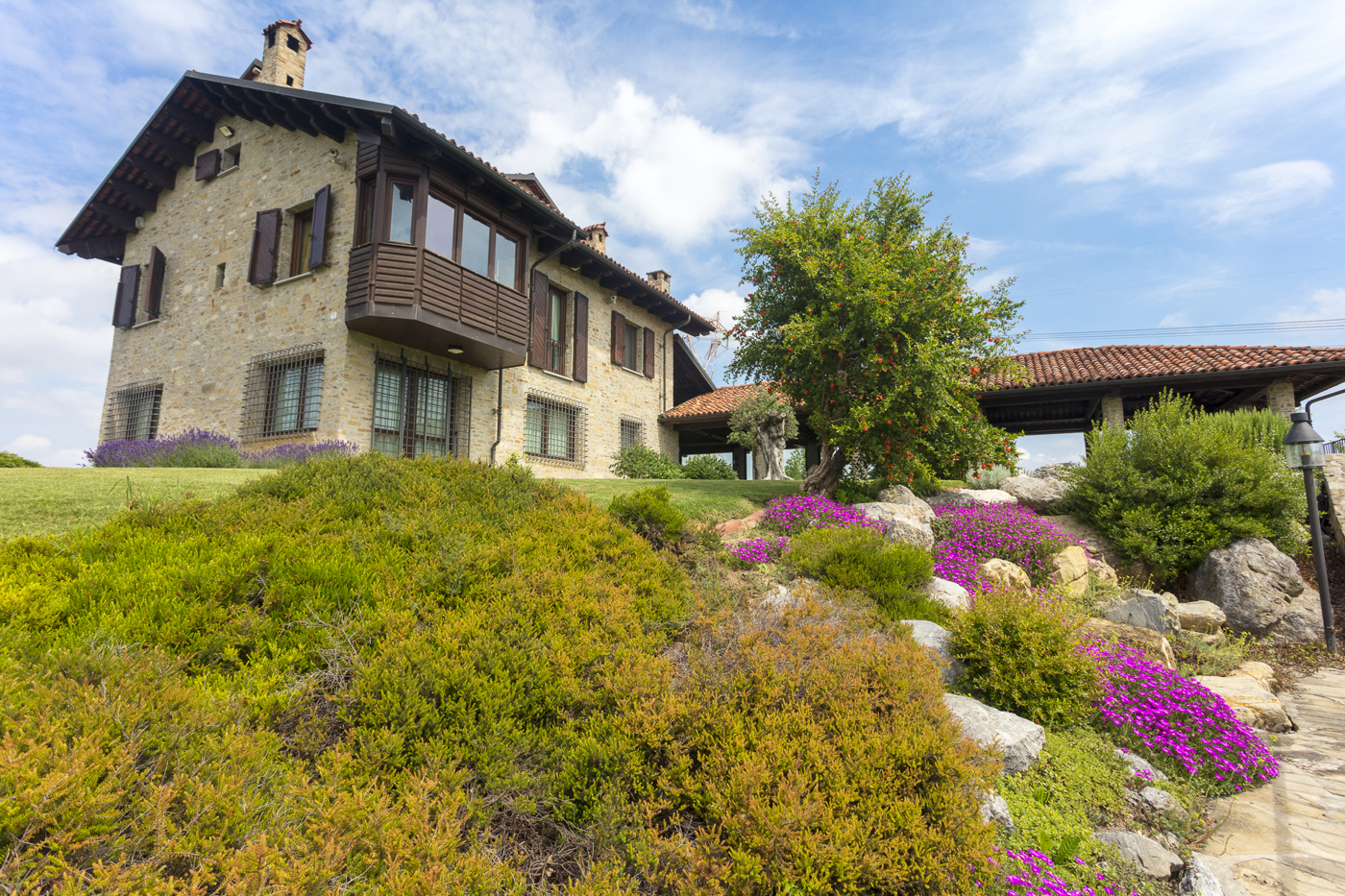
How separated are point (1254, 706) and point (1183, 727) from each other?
5.13ft

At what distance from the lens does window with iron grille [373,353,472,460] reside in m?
11.5

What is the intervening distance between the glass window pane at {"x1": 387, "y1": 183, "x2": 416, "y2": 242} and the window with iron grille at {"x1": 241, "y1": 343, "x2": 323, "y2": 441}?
2500 mm

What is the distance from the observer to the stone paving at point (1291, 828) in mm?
3385

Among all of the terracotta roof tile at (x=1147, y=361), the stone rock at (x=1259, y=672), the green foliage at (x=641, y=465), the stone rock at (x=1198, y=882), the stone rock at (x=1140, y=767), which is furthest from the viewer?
the green foliage at (x=641, y=465)

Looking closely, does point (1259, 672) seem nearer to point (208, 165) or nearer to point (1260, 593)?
point (1260, 593)

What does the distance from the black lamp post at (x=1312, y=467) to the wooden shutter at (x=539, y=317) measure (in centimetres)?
1313

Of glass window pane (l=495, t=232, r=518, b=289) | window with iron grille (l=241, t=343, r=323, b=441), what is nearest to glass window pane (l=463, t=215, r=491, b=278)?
glass window pane (l=495, t=232, r=518, b=289)

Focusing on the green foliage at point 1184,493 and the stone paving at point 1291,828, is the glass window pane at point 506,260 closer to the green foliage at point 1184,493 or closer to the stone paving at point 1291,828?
the green foliage at point 1184,493

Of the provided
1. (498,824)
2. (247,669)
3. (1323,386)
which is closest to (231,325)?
(247,669)

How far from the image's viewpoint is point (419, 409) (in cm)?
1204

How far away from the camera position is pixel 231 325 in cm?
1241

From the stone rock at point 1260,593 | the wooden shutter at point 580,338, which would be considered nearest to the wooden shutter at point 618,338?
the wooden shutter at point 580,338

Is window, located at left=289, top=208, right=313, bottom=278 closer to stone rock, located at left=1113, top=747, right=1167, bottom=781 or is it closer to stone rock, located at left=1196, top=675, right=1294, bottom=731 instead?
stone rock, located at left=1113, top=747, right=1167, bottom=781

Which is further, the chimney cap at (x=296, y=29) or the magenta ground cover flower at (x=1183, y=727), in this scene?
the chimney cap at (x=296, y=29)
